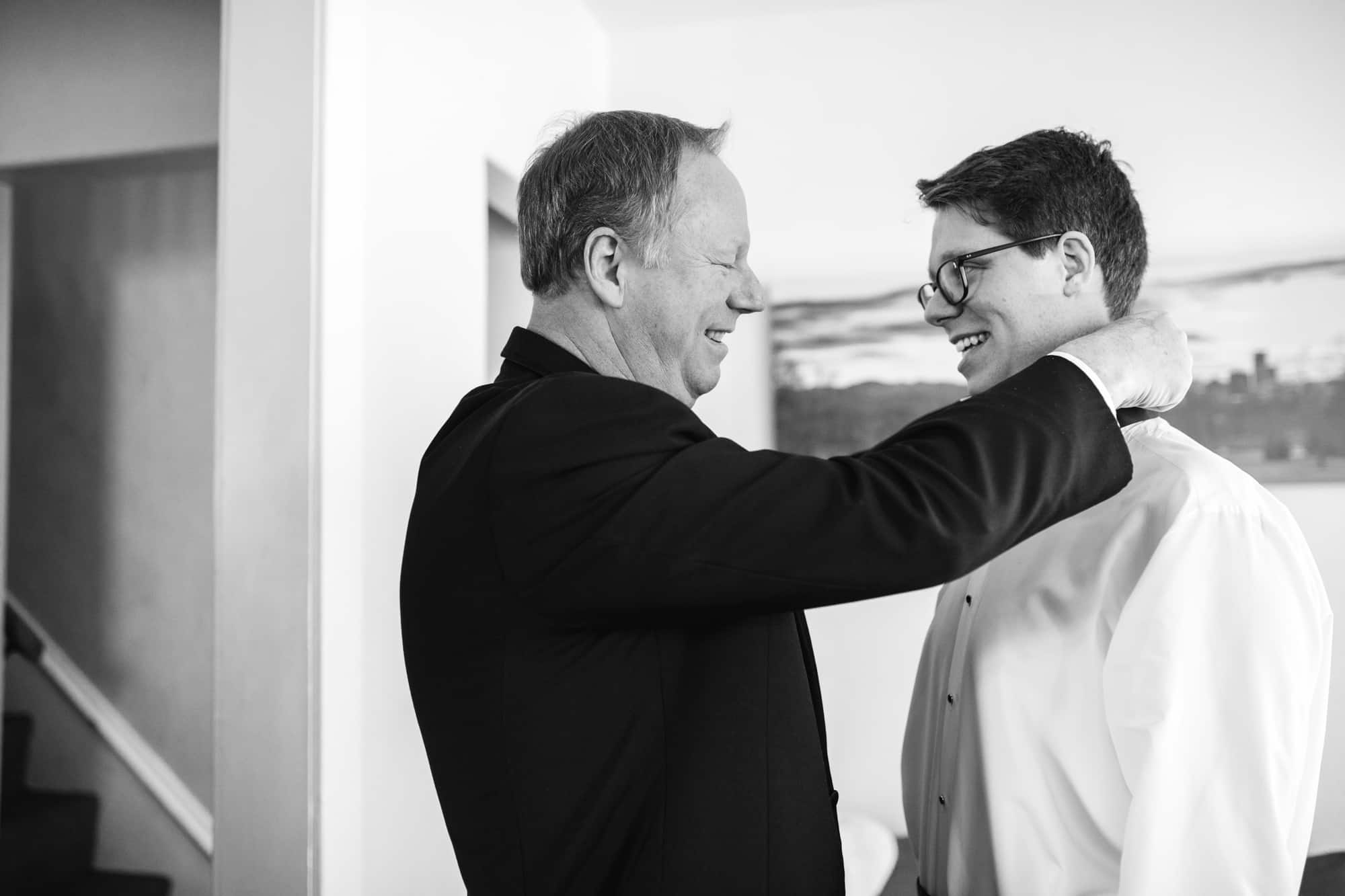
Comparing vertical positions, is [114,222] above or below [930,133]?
below

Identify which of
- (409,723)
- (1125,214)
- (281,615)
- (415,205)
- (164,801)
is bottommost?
(164,801)

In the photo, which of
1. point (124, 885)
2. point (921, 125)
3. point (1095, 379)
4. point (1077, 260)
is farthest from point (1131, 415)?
point (124, 885)

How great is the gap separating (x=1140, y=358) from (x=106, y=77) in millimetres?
2609

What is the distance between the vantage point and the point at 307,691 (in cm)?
175

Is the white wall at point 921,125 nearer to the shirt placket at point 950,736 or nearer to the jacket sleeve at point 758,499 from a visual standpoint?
the shirt placket at point 950,736

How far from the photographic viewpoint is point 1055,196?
130 centimetres

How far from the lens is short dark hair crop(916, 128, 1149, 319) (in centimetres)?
130

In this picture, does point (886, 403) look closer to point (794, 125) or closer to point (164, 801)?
point (794, 125)

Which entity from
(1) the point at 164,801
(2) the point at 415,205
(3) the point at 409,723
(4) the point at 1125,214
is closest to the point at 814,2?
(2) the point at 415,205

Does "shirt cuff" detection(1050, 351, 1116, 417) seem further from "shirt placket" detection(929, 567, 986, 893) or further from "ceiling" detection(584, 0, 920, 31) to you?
"ceiling" detection(584, 0, 920, 31)

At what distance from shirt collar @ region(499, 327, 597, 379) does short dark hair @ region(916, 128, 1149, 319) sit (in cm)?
61

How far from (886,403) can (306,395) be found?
222 cm

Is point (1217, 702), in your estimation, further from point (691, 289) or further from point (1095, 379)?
point (691, 289)

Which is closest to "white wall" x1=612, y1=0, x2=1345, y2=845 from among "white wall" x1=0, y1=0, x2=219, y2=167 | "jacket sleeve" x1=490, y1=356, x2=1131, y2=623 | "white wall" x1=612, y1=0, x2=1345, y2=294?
"white wall" x1=612, y1=0, x2=1345, y2=294
